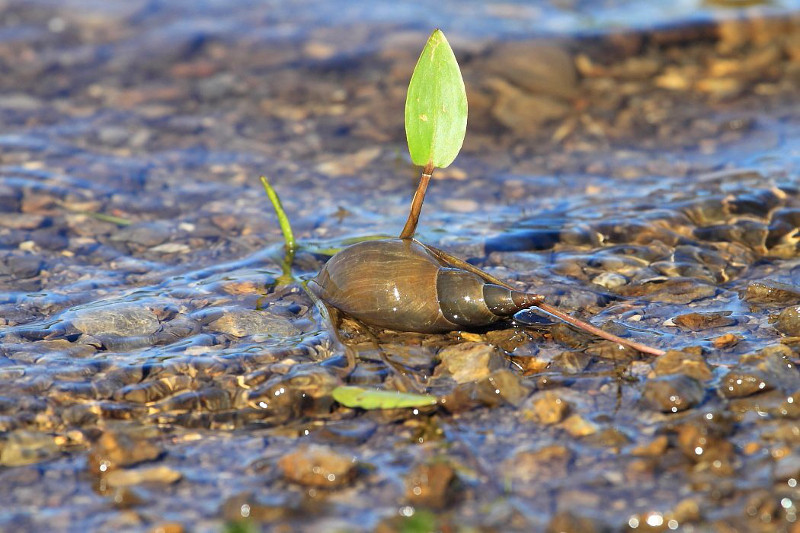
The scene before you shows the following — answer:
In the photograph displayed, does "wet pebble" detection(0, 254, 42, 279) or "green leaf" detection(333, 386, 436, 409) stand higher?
"green leaf" detection(333, 386, 436, 409)

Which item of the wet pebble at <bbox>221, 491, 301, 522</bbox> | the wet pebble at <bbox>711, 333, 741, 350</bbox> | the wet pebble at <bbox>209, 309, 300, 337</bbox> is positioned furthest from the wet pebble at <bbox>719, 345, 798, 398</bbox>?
the wet pebble at <bbox>209, 309, 300, 337</bbox>

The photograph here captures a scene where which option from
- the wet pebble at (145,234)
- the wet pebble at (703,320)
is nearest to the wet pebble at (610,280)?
the wet pebble at (703,320)

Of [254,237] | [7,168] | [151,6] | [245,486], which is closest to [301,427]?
[245,486]

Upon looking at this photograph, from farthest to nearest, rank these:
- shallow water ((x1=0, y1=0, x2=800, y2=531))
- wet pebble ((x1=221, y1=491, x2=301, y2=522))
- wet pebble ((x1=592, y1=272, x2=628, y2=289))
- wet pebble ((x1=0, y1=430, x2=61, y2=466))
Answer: wet pebble ((x1=592, y1=272, x2=628, y2=289))
wet pebble ((x1=0, y1=430, x2=61, y2=466))
shallow water ((x1=0, y1=0, x2=800, y2=531))
wet pebble ((x1=221, y1=491, x2=301, y2=522))

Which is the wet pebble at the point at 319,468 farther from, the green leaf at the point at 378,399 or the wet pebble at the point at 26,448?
the wet pebble at the point at 26,448

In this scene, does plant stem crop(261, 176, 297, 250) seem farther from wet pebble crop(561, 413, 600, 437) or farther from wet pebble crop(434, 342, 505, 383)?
wet pebble crop(561, 413, 600, 437)

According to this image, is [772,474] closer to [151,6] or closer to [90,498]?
[90,498]

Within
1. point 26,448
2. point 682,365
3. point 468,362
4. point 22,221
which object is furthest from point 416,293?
point 22,221

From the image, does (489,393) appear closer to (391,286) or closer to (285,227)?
(391,286)
